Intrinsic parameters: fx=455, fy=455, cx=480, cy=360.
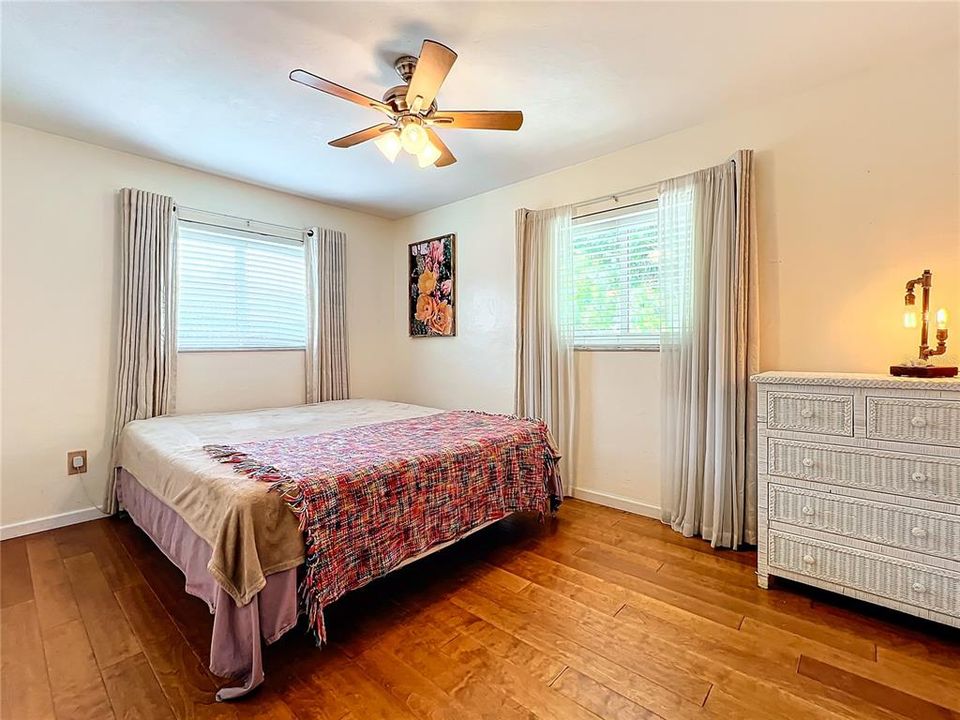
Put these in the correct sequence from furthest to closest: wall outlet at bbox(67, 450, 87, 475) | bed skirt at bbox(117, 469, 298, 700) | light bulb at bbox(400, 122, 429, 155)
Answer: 1. wall outlet at bbox(67, 450, 87, 475)
2. light bulb at bbox(400, 122, 429, 155)
3. bed skirt at bbox(117, 469, 298, 700)

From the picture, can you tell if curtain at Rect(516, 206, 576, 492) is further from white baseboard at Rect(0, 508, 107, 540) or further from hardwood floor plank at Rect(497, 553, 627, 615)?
white baseboard at Rect(0, 508, 107, 540)

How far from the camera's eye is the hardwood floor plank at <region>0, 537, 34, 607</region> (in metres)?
2.09

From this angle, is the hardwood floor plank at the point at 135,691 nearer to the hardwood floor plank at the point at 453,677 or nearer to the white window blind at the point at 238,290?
the hardwood floor plank at the point at 453,677

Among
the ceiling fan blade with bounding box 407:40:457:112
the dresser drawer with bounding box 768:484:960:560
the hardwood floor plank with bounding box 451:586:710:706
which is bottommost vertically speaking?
the hardwood floor plank with bounding box 451:586:710:706

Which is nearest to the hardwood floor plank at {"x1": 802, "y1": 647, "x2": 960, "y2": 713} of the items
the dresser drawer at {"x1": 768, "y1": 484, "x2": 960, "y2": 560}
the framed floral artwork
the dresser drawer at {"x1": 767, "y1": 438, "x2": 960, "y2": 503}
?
the dresser drawer at {"x1": 768, "y1": 484, "x2": 960, "y2": 560}

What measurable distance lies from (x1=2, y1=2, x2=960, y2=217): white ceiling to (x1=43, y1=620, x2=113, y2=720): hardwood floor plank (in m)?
2.46

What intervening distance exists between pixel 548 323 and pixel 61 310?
324 cm

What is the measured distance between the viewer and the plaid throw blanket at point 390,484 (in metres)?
1.73

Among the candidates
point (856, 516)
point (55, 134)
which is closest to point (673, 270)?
point (856, 516)

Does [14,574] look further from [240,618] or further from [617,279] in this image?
[617,279]

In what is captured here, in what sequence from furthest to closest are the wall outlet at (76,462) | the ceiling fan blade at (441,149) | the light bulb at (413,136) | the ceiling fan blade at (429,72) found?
1. the wall outlet at (76,462)
2. the ceiling fan blade at (441,149)
3. the light bulb at (413,136)
4. the ceiling fan blade at (429,72)

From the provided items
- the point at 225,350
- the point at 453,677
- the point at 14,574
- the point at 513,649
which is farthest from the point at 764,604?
the point at 225,350

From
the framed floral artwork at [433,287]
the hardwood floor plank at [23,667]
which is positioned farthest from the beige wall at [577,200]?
the hardwood floor plank at [23,667]

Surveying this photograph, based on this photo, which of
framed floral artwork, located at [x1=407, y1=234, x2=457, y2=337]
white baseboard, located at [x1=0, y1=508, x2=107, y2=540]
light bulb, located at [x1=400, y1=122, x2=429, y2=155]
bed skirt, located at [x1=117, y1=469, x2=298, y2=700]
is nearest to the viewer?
bed skirt, located at [x1=117, y1=469, x2=298, y2=700]
